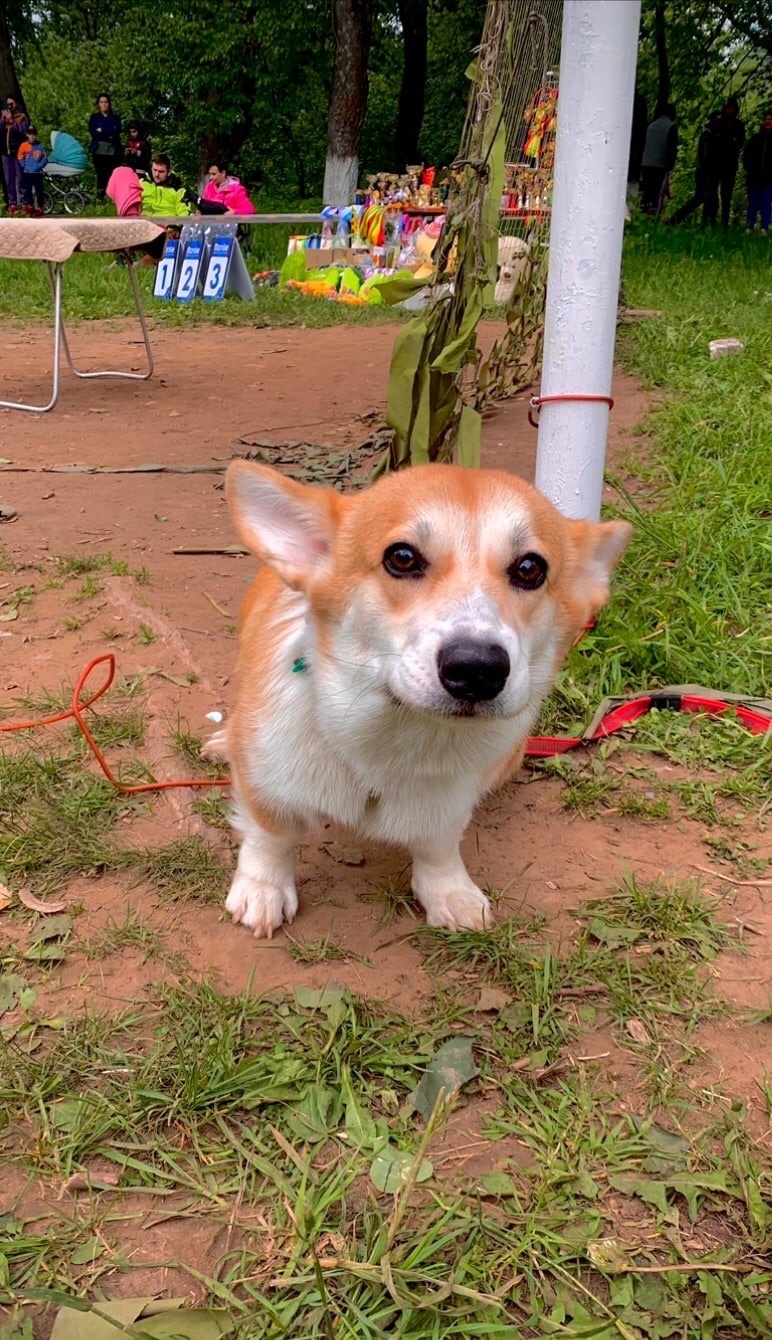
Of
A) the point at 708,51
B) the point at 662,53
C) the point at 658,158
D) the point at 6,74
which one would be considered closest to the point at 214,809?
the point at 658,158

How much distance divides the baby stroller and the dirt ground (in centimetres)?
1621

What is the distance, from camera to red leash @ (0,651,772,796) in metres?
2.80

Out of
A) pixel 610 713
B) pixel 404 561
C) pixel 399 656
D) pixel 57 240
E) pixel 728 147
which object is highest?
pixel 728 147

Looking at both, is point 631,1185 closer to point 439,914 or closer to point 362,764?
point 439,914

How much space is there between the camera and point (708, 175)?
2073 cm

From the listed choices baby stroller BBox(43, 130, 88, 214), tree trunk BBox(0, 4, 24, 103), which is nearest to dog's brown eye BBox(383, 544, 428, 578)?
baby stroller BBox(43, 130, 88, 214)

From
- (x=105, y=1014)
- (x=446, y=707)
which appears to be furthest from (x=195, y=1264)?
(x=446, y=707)

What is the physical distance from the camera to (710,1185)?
5.03 feet

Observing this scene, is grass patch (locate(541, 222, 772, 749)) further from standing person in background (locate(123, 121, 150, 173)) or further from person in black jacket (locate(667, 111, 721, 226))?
person in black jacket (locate(667, 111, 721, 226))

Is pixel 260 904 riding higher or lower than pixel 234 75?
lower

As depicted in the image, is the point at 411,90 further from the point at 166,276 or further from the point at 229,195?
the point at 166,276

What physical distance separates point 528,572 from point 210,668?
1557 millimetres

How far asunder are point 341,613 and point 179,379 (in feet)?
21.0

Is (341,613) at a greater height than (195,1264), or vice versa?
(341,613)
